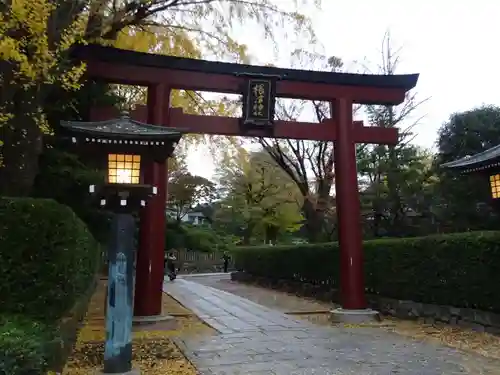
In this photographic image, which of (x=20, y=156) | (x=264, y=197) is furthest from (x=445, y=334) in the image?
(x=264, y=197)

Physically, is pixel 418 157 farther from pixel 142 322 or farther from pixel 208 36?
pixel 142 322

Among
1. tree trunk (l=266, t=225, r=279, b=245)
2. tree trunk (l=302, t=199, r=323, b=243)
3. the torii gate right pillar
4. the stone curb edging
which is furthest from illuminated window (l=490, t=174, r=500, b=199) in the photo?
tree trunk (l=266, t=225, r=279, b=245)

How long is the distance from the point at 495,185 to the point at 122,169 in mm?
6082

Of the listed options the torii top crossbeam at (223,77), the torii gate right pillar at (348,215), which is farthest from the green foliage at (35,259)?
the torii gate right pillar at (348,215)

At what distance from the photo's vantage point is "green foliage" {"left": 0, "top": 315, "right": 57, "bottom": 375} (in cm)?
356

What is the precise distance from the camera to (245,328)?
8.91 meters

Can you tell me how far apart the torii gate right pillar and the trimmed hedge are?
37.2 inches

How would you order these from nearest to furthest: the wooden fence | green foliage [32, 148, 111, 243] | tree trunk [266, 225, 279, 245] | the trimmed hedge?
the trimmed hedge, green foliage [32, 148, 111, 243], tree trunk [266, 225, 279, 245], the wooden fence

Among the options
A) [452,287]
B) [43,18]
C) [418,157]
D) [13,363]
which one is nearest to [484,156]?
[452,287]

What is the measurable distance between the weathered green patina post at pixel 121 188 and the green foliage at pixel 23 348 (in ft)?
4.22

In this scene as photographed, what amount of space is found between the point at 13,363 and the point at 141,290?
544 cm

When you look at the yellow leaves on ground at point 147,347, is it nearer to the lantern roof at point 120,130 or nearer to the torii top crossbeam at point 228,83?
the lantern roof at point 120,130

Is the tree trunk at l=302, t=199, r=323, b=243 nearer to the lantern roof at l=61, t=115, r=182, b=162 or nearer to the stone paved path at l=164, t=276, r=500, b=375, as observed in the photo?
the stone paved path at l=164, t=276, r=500, b=375

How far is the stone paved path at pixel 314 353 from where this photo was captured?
570 centimetres
